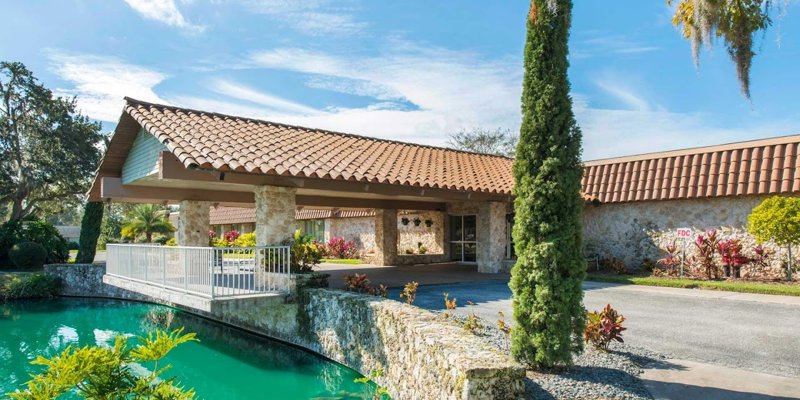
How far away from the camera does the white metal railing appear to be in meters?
9.54

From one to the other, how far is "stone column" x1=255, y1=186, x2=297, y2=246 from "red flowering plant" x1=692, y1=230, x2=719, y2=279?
1177 cm

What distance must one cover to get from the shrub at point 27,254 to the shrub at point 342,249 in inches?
517

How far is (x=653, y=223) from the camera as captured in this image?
55.2 ft

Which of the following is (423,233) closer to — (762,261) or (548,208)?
(762,261)

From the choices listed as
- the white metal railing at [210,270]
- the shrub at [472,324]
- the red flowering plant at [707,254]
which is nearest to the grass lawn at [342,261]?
the white metal railing at [210,270]

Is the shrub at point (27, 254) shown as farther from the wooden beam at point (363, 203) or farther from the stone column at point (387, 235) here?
the stone column at point (387, 235)

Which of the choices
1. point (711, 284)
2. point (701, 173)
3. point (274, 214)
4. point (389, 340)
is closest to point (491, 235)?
point (711, 284)

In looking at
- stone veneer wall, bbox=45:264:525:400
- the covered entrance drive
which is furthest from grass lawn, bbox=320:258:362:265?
stone veneer wall, bbox=45:264:525:400

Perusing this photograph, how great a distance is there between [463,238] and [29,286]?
1676cm

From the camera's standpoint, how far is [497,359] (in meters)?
5.67

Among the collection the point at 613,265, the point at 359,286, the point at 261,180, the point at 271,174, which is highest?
the point at 271,174

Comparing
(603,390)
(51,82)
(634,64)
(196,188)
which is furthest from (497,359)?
(51,82)

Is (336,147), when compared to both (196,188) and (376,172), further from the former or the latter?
(196,188)

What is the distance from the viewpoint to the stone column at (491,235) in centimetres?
1695
